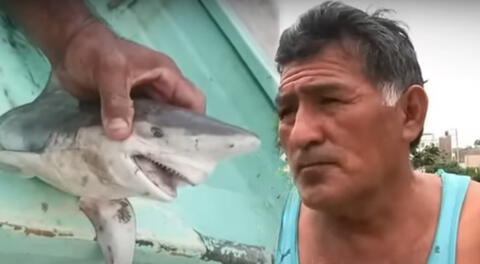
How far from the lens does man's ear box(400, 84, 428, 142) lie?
823mm

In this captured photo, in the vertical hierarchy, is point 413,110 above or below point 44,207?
above

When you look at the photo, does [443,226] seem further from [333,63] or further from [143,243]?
[143,243]

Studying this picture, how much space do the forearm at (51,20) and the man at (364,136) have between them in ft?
5.22

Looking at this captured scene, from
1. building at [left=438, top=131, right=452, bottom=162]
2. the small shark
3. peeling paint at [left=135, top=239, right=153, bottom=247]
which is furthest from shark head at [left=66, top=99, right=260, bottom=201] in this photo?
building at [left=438, top=131, right=452, bottom=162]

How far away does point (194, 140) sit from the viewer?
2.46 meters

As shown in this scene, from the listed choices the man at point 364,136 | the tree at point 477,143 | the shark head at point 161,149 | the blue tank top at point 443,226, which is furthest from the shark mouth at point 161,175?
the man at point 364,136

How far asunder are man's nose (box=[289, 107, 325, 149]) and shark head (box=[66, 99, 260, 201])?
5.21 ft

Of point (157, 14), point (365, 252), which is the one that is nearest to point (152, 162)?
point (157, 14)

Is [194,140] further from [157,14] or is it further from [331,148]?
[331,148]

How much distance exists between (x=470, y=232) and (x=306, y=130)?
0.72ft

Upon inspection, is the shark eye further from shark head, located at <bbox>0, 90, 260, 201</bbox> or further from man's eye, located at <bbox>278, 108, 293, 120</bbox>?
man's eye, located at <bbox>278, 108, 293, 120</bbox>

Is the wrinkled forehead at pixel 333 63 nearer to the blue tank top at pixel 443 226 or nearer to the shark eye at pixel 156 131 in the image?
the blue tank top at pixel 443 226

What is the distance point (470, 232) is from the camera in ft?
2.74

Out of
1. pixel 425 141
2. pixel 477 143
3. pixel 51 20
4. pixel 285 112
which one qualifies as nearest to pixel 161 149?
pixel 51 20
